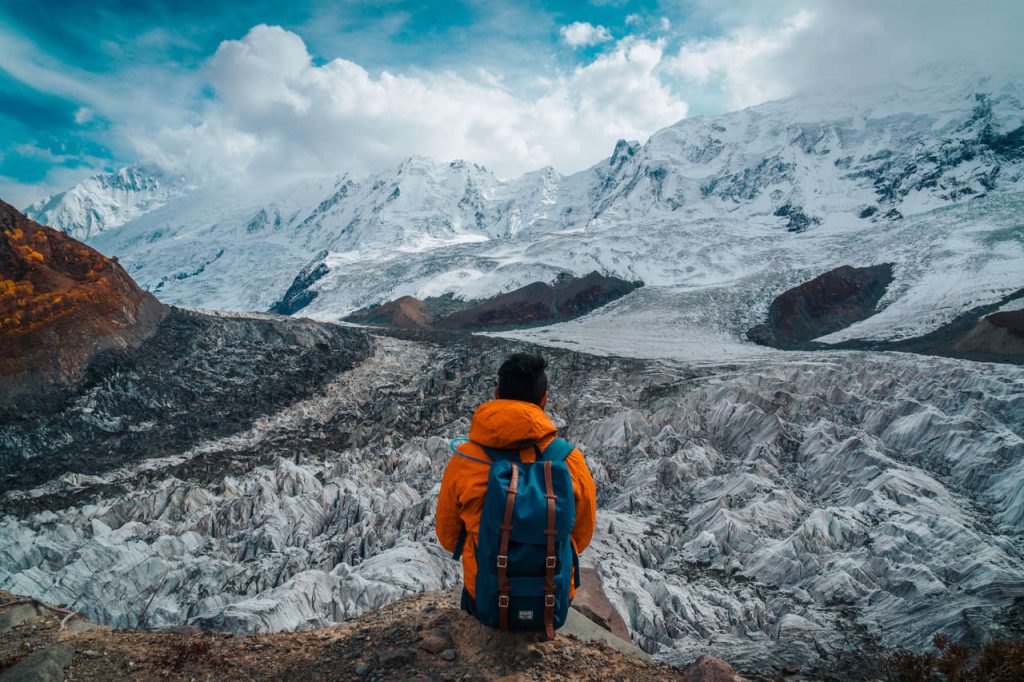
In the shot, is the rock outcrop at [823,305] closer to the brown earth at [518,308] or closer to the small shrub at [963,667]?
the brown earth at [518,308]

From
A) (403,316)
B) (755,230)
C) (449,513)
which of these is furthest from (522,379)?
(755,230)

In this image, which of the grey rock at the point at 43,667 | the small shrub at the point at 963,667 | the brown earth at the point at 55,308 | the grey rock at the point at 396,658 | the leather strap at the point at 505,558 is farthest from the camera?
the brown earth at the point at 55,308

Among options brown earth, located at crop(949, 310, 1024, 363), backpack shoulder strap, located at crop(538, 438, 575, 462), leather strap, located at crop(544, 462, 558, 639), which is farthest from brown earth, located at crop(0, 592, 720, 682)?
brown earth, located at crop(949, 310, 1024, 363)

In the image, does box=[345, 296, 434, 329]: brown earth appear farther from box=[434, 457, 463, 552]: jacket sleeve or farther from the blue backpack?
the blue backpack

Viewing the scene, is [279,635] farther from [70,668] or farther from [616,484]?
[616,484]

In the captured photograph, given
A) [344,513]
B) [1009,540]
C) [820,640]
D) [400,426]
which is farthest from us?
[400,426]

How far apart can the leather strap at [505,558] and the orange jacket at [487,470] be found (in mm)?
276

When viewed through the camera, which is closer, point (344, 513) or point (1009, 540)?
point (1009, 540)

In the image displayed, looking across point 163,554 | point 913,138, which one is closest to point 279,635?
point 163,554

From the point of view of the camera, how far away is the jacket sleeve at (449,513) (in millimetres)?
4410

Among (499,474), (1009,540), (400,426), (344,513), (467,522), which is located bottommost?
(1009,540)

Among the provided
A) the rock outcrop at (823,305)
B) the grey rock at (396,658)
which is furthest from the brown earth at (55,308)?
the rock outcrop at (823,305)

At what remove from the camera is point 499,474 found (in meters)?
4.07

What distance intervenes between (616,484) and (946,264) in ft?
163
